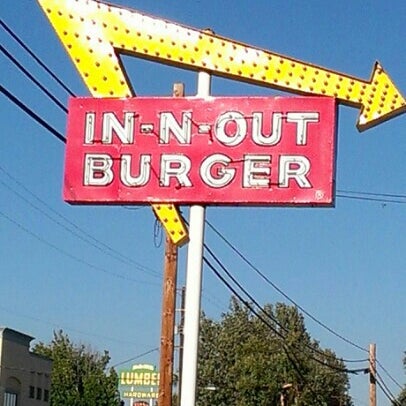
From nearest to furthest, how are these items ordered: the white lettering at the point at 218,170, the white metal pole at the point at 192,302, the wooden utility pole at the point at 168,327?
the white metal pole at the point at 192,302 → the white lettering at the point at 218,170 → the wooden utility pole at the point at 168,327

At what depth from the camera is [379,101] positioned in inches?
455

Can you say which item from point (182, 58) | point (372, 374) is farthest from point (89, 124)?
point (372, 374)

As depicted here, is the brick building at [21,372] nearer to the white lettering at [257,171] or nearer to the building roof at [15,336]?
the building roof at [15,336]

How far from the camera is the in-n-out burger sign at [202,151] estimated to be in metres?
11.2

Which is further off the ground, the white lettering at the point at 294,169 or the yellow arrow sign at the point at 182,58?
→ the yellow arrow sign at the point at 182,58

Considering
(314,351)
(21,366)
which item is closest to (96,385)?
(21,366)

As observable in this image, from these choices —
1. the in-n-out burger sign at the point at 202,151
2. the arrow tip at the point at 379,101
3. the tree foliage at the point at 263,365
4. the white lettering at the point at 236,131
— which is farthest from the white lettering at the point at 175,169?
the tree foliage at the point at 263,365

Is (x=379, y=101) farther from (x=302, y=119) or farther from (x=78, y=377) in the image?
(x=78, y=377)

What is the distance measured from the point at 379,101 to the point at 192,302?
8.88 feet

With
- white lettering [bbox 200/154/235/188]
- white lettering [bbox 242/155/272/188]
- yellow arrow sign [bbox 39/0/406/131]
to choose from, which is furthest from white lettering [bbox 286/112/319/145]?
white lettering [bbox 200/154/235/188]

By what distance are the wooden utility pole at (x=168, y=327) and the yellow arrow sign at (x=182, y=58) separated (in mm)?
8714

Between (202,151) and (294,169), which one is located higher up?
(202,151)

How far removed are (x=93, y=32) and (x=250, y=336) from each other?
204ft

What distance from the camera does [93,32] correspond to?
11773mm
